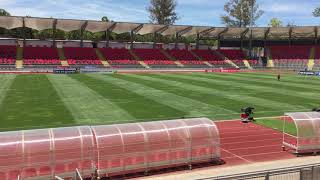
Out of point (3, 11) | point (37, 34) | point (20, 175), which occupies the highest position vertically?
point (3, 11)

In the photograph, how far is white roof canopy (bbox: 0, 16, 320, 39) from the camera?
7219 centimetres

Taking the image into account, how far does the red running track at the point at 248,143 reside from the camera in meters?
17.1

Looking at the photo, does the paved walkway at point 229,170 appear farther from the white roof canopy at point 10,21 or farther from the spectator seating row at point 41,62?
the white roof canopy at point 10,21

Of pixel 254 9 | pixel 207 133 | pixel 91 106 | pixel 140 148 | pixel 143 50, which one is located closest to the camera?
pixel 140 148

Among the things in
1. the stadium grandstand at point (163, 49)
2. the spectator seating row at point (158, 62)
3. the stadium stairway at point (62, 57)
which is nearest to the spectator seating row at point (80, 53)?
the stadium grandstand at point (163, 49)

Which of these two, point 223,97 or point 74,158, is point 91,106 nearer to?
point 223,97

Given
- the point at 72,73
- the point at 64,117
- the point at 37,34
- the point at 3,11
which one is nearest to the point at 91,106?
the point at 64,117

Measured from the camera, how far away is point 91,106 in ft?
95.8

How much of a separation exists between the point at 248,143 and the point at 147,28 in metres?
65.7

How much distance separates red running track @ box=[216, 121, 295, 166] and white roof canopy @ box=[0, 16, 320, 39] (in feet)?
187

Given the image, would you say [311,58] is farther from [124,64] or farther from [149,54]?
[124,64]

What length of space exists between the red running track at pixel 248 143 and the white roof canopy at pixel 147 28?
187 ft

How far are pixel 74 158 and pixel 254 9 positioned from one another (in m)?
113

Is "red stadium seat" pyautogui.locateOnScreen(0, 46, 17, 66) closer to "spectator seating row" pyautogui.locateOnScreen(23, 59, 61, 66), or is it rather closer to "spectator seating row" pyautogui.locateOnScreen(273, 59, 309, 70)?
"spectator seating row" pyautogui.locateOnScreen(23, 59, 61, 66)
